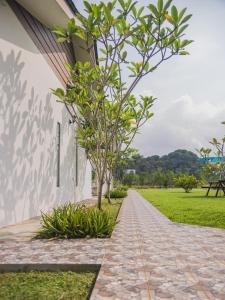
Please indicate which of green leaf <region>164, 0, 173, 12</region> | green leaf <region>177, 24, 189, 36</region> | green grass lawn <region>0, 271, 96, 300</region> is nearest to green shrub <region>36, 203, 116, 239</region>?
green grass lawn <region>0, 271, 96, 300</region>

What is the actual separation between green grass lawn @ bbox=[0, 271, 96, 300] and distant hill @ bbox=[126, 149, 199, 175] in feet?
240

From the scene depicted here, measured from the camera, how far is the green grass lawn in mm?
2827

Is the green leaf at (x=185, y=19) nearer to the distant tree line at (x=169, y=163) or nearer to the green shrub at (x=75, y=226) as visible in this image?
the green shrub at (x=75, y=226)

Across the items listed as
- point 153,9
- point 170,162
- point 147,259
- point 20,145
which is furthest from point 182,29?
point 170,162

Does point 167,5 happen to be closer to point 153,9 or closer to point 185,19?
point 153,9

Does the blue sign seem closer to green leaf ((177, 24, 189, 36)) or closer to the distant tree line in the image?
green leaf ((177, 24, 189, 36))

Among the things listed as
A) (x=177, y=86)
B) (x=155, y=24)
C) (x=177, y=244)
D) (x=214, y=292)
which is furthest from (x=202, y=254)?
(x=177, y=86)

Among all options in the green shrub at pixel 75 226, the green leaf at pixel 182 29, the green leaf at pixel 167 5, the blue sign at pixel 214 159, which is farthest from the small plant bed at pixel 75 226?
the blue sign at pixel 214 159

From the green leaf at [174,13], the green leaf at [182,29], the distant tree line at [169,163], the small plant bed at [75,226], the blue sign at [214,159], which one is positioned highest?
the distant tree line at [169,163]

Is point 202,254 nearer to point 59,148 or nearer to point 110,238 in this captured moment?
point 110,238

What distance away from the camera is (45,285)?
312 cm

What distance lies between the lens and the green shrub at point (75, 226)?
5480mm

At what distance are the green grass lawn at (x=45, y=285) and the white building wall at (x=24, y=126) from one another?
337 cm

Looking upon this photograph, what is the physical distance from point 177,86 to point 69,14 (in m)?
3.71
